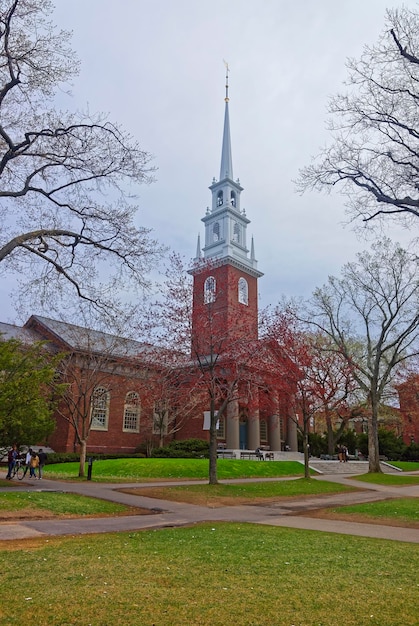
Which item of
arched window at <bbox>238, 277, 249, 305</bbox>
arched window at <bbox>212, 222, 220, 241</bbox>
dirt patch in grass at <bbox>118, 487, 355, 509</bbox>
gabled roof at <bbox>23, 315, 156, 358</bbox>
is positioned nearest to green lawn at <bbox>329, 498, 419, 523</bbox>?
dirt patch in grass at <bbox>118, 487, 355, 509</bbox>

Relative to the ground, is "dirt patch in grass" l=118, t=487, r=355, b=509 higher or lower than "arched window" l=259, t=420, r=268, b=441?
lower

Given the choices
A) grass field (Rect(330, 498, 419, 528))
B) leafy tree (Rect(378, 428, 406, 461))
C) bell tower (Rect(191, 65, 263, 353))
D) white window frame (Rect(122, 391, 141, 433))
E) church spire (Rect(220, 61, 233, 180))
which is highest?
church spire (Rect(220, 61, 233, 180))

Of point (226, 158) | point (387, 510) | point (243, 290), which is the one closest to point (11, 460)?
point (387, 510)

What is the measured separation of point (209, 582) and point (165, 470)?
68.7 ft

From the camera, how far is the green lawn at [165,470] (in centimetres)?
2475

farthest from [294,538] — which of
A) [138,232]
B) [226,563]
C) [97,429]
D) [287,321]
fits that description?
[97,429]

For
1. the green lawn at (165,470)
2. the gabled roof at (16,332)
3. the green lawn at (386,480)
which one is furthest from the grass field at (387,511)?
the gabled roof at (16,332)

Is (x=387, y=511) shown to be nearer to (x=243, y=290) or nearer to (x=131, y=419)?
(x=131, y=419)

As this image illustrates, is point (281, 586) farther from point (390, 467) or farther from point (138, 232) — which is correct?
point (390, 467)

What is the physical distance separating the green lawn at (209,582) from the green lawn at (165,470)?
15770 mm

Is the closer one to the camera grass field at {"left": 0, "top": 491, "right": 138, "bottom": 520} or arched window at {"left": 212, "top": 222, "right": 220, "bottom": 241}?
grass field at {"left": 0, "top": 491, "right": 138, "bottom": 520}

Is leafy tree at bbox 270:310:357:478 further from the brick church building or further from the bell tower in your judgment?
the bell tower

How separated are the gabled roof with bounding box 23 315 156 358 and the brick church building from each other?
3.2 inches

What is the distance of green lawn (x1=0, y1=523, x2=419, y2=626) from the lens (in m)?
4.38
